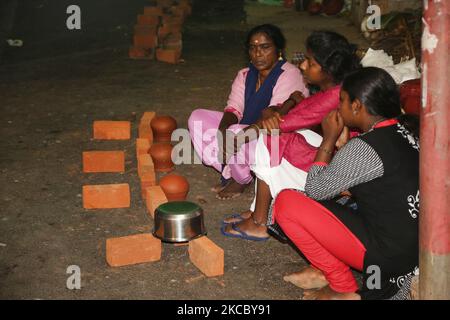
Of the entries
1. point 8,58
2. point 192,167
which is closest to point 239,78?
point 192,167

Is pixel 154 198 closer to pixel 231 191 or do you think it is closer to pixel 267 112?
pixel 231 191

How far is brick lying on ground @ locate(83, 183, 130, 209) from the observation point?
538cm

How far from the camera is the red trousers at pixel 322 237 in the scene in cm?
390

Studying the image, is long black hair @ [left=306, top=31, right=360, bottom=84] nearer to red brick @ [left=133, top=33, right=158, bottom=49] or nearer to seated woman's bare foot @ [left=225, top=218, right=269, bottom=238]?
seated woman's bare foot @ [left=225, top=218, right=269, bottom=238]

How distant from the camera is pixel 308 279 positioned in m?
4.26

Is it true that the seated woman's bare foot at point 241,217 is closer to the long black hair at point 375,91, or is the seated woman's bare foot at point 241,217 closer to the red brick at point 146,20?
the long black hair at point 375,91

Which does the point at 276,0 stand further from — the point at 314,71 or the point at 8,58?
the point at 314,71

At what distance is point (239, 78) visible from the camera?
5688 mm

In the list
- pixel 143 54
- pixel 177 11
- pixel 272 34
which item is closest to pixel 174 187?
pixel 272 34

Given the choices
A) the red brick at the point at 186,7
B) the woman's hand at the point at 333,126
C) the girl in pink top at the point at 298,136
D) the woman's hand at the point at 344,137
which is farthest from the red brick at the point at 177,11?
the woman's hand at the point at 333,126

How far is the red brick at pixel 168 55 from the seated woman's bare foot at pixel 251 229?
605cm

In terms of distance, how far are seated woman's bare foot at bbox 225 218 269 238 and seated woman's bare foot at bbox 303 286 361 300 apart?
817 millimetres

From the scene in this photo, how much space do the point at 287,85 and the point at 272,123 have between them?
66 cm

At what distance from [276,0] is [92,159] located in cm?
951
